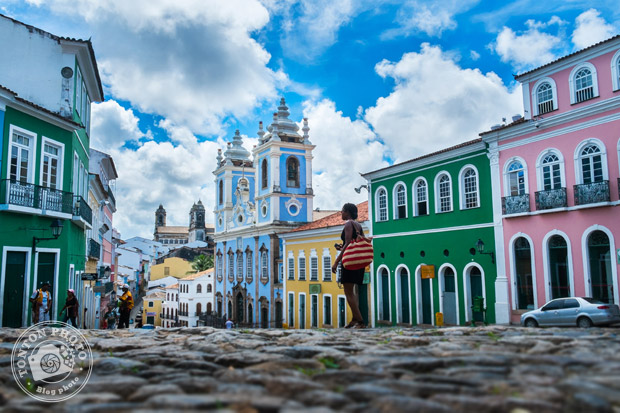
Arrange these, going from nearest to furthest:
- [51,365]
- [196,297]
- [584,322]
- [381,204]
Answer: [51,365] < [584,322] < [381,204] < [196,297]

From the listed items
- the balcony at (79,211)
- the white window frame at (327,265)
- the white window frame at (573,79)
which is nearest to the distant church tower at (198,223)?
the white window frame at (327,265)

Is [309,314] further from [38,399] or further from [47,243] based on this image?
[38,399]

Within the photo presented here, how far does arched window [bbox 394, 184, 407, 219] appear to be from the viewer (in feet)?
81.5

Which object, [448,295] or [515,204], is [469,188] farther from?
[448,295]

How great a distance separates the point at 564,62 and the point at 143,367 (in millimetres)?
18099

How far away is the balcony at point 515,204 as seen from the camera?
1931 cm

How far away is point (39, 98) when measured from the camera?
705 inches

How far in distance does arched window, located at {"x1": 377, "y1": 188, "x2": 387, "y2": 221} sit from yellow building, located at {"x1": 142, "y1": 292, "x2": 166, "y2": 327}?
48.7 metres

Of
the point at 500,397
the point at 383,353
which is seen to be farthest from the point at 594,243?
the point at 500,397

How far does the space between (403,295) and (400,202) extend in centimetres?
422

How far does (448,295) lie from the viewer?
22.1 metres

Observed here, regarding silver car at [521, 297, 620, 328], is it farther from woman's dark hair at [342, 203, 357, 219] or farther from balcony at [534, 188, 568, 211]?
woman's dark hair at [342, 203, 357, 219]

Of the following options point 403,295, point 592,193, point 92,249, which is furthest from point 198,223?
point 592,193

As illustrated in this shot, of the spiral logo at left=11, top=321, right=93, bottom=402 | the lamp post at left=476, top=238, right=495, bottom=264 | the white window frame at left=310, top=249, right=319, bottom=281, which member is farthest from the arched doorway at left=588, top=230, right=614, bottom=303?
the white window frame at left=310, top=249, right=319, bottom=281
